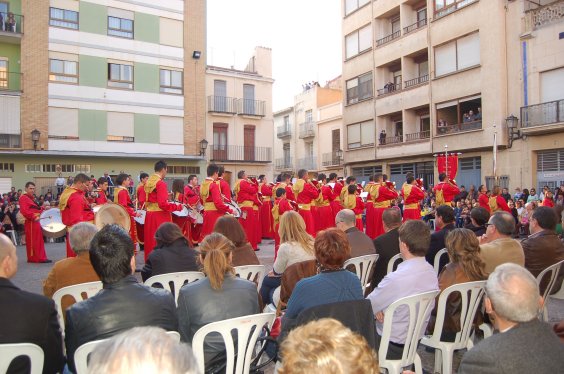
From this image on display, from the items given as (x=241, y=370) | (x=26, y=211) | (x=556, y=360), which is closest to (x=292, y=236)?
(x=241, y=370)

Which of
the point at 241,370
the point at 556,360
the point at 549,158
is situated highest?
the point at 549,158

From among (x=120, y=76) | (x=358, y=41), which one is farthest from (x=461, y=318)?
(x=358, y=41)

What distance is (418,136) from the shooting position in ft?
93.9

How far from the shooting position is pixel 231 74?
33.5m

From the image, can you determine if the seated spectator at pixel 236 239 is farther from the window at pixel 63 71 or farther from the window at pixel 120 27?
the window at pixel 120 27

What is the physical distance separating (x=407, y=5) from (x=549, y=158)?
12695 millimetres

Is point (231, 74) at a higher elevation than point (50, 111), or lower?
higher

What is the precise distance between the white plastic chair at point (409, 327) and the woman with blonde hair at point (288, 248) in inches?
59.7

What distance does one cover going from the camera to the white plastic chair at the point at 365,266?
19.5 ft

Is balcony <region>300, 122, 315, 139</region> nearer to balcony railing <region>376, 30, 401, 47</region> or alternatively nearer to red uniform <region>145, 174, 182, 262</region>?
balcony railing <region>376, 30, 401, 47</region>

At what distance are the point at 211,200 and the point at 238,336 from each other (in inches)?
335

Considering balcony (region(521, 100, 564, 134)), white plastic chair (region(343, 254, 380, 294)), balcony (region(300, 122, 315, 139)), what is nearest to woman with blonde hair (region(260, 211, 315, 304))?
white plastic chair (region(343, 254, 380, 294))

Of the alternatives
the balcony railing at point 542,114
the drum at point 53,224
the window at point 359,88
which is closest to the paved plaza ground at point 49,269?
the drum at point 53,224

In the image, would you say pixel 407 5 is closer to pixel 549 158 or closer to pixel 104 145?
pixel 549 158
